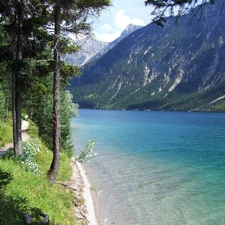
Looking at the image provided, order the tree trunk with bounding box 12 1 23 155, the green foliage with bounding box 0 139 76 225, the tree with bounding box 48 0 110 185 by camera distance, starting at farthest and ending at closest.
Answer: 1. the tree trunk with bounding box 12 1 23 155
2. the tree with bounding box 48 0 110 185
3. the green foliage with bounding box 0 139 76 225

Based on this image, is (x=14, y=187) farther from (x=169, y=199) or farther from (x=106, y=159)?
(x=106, y=159)

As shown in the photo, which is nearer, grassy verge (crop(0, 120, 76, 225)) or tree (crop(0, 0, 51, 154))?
grassy verge (crop(0, 120, 76, 225))

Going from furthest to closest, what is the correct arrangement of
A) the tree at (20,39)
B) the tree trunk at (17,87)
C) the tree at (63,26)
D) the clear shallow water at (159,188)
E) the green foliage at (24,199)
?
the clear shallow water at (159,188) < the tree trunk at (17,87) < the tree at (20,39) < the tree at (63,26) < the green foliage at (24,199)

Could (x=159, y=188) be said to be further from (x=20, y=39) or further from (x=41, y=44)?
(x=20, y=39)

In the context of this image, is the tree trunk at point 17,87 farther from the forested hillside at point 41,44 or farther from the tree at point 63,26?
the tree at point 63,26

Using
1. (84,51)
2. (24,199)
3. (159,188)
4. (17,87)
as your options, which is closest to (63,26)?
(84,51)

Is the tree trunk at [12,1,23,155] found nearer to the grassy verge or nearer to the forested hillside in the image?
the forested hillside

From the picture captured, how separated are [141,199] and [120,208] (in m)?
2.19

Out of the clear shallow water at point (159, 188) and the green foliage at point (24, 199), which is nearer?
the green foliage at point (24, 199)

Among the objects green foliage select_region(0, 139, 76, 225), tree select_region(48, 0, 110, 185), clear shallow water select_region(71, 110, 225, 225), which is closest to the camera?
green foliage select_region(0, 139, 76, 225)

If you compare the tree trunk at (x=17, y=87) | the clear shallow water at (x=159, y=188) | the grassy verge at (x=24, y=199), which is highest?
the tree trunk at (x=17, y=87)

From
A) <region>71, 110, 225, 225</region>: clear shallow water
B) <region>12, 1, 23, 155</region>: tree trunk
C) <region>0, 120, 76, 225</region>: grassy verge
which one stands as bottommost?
<region>71, 110, 225, 225</region>: clear shallow water

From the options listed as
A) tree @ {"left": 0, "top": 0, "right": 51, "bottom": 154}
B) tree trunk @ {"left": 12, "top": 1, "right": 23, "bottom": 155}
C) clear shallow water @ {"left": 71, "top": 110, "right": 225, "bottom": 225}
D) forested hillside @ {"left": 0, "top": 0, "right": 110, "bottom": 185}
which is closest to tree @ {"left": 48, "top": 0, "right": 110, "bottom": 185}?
forested hillside @ {"left": 0, "top": 0, "right": 110, "bottom": 185}

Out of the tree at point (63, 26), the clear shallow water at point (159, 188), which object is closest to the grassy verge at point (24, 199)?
the tree at point (63, 26)
